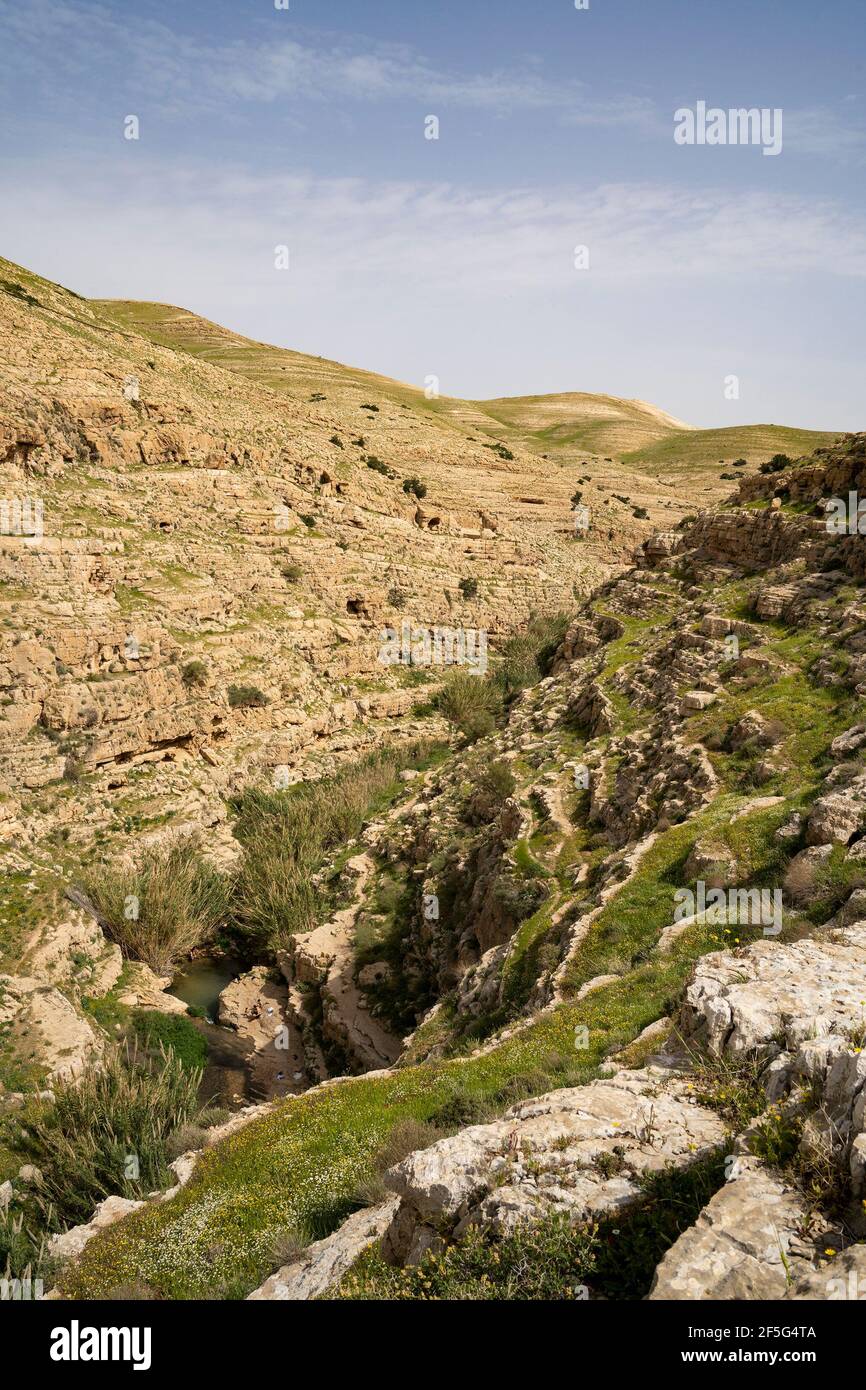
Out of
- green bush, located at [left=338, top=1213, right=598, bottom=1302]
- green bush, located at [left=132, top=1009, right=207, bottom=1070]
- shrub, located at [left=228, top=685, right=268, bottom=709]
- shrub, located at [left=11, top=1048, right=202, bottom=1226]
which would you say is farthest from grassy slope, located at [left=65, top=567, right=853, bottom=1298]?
shrub, located at [left=228, top=685, right=268, bottom=709]

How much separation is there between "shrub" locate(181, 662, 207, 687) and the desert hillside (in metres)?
0.17

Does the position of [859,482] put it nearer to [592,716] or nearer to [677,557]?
[677,557]

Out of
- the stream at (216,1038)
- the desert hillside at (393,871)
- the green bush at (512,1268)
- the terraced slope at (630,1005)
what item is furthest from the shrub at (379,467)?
the green bush at (512,1268)

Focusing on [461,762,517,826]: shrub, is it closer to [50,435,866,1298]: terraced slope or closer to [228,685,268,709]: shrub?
[50,435,866,1298]: terraced slope

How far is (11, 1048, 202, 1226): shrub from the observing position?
43.1 feet

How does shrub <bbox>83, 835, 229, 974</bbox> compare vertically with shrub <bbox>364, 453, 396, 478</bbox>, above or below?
below

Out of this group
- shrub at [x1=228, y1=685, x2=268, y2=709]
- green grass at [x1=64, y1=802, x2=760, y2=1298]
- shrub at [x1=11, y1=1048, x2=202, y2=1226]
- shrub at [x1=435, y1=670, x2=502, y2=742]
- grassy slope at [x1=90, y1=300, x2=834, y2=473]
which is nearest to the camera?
green grass at [x1=64, y1=802, x2=760, y2=1298]

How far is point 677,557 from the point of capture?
25578 mm

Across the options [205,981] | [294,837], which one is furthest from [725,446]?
[205,981]

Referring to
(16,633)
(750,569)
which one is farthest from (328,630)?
(750,569)

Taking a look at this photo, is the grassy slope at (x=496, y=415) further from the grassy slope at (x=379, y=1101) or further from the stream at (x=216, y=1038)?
the grassy slope at (x=379, y=1101)

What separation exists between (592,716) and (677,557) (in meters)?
8.18

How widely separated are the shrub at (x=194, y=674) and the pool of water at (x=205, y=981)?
1042cm

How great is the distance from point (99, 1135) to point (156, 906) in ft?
27.8
